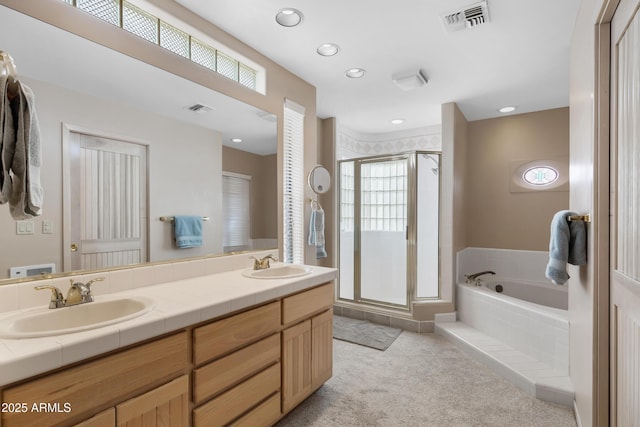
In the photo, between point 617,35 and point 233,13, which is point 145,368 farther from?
point 617,35

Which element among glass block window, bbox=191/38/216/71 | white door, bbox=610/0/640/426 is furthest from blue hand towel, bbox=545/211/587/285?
glass block window, bbox=191/38/216/71

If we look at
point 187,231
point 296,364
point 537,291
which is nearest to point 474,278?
point 537,291

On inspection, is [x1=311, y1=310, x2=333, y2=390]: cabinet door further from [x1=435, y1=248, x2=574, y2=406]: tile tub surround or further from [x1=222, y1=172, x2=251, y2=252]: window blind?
[x1=435, y1=248, x2=574, y2=406]: tile tub surround

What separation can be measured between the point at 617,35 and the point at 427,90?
5.83 feet

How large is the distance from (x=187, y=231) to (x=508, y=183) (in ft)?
11.6

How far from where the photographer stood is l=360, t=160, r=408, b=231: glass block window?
142 inches

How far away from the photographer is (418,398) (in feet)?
6.84

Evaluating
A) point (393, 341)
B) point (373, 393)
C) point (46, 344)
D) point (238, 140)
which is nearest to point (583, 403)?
point (373, 393)

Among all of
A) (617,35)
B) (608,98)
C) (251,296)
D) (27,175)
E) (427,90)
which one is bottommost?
(251,296)

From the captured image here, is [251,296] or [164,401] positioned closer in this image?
[164,401]

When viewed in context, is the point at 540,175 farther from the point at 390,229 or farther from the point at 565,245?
the point at 565,245

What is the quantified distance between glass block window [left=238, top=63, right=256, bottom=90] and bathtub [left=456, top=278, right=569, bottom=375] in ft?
9.25

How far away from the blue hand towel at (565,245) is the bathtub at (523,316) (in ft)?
2.85

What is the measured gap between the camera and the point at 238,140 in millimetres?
2209
